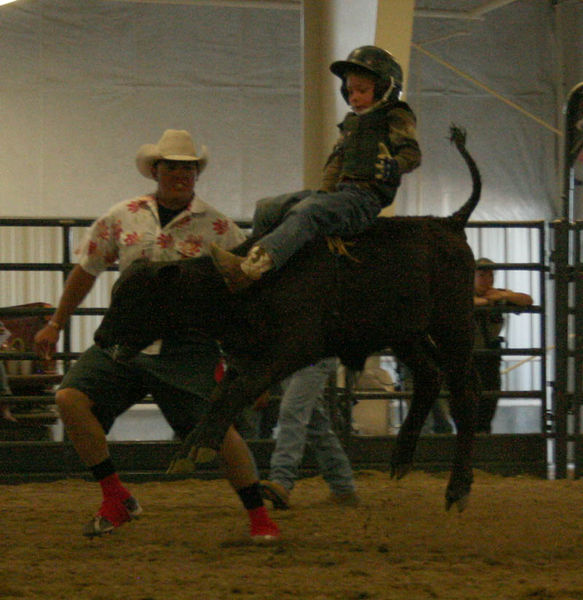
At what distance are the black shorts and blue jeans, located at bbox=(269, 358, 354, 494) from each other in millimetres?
1127

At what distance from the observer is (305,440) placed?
5.29 metres

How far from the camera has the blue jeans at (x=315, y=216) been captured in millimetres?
3619

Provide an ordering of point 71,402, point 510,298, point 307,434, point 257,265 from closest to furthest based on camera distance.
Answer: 1. point 257,265
2. point 71,402
3. point 307,434
4. point 510,298

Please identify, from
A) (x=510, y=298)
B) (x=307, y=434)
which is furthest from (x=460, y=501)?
(x=510, y=298)

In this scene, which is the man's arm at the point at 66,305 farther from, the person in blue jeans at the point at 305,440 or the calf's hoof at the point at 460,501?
the calf's hoof at the point at 460,501

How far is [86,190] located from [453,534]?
35.6 ft

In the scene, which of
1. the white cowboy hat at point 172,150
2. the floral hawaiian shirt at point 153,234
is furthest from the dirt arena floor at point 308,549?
the white cowboy hat at point 172,150

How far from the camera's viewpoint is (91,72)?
46.6ft

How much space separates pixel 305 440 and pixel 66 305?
165 cm

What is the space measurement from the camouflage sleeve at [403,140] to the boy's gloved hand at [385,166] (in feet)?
0.10

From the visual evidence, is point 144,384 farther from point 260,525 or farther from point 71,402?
point 260,525

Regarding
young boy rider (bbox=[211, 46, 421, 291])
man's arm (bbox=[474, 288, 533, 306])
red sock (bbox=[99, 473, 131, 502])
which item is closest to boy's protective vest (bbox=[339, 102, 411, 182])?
young boy rider (bbox=[211, 46, 421, 291])

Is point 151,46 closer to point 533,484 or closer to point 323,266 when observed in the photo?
point 533,484

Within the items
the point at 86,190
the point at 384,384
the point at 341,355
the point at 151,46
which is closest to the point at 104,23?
the point at 151,46
